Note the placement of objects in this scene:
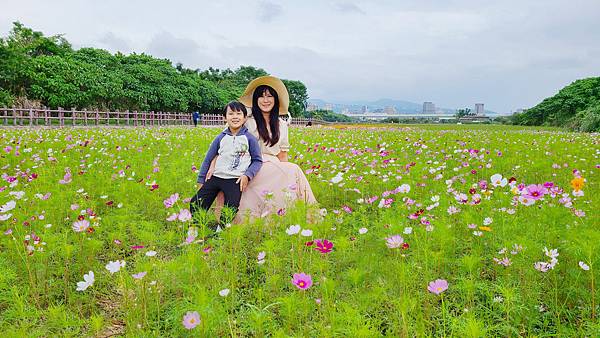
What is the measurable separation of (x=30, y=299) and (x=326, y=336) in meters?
1.69

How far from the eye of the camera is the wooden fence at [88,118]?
1986 cm

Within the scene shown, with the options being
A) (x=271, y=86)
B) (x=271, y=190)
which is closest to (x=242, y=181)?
(x=271, y=190)

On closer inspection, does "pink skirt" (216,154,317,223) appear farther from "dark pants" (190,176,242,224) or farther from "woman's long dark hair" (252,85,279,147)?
→ "woman's long dark hair" (252,85,279,147)

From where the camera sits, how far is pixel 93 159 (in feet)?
20.8

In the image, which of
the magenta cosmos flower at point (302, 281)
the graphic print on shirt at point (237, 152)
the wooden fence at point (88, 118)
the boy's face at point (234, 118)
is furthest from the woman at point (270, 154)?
the wooden fence at point (88, 118)

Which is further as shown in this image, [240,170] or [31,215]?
[240,170]

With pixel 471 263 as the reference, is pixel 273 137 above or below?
above

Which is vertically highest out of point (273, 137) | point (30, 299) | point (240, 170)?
point (273, 137)

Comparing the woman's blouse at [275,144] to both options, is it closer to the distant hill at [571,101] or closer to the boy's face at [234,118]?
the boy's face at [234,118]

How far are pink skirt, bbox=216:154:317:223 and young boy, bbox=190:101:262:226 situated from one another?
107 mm

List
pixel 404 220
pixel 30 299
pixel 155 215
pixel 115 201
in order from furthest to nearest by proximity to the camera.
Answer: pixel 115 201
pixel 155 215
pixel 404 220
pixel 30 299

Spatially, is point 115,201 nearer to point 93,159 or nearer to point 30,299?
point 30,299

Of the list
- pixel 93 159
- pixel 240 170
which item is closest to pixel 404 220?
pixel 240 170

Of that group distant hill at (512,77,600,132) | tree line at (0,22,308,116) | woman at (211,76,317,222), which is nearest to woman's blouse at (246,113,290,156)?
woman at (211,76,317,222)
